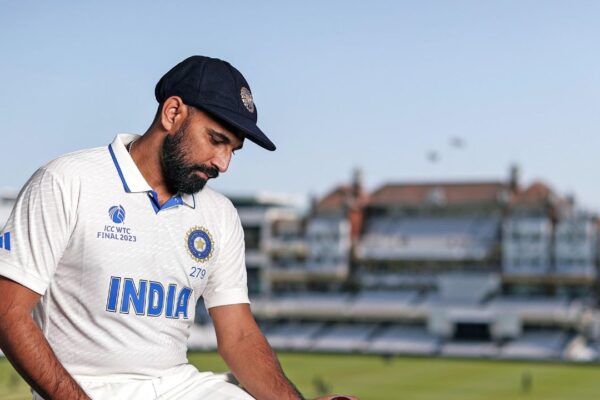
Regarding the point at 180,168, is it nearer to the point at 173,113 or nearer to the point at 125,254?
the point at 173,113

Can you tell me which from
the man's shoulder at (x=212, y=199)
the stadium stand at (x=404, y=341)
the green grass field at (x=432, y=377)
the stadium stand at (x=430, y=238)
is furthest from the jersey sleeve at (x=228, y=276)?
the stadium stand at (x=430, y=238)

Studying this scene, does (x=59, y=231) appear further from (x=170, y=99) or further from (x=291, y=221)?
(x=291, y=221)

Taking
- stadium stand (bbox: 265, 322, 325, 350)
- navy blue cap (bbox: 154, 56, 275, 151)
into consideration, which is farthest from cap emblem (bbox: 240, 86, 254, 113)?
stadium stand (bbox: 265, 322, 325, 350)

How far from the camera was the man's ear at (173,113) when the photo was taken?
8.80ft

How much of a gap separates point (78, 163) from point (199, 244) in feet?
1.45

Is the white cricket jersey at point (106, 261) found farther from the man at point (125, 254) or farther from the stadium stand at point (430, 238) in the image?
the stadium stand at point (430, 238)

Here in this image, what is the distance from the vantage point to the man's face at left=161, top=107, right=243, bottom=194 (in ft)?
8.81

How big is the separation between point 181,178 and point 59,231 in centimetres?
38

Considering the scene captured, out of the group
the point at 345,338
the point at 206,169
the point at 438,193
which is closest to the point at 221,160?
the point at 206,169

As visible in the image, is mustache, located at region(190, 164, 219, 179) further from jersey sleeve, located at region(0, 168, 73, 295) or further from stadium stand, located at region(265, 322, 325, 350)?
stadium stand, located at region(265, 322, 325, 350)

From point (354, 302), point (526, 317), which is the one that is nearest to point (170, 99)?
point (526, 317)

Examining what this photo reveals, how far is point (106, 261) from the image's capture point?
8.77ft

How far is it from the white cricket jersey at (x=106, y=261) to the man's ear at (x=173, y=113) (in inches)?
7.1

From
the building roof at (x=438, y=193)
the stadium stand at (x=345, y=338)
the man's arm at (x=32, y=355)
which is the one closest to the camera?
the man's arm at (x=32, y=355)
